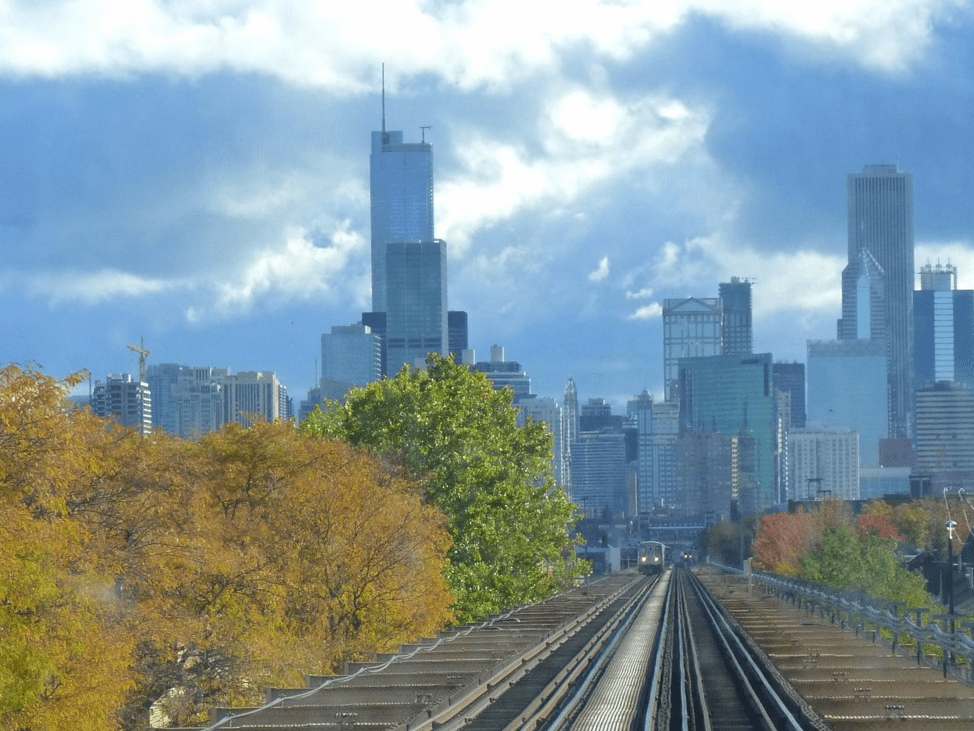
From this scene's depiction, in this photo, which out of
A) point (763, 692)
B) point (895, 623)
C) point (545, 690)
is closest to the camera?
point (763, 692)

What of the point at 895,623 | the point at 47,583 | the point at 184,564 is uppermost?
the point at 47,583

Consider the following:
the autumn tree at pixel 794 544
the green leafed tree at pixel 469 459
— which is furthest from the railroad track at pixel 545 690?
the autumn tree at pixel 794 544

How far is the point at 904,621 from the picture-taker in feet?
142

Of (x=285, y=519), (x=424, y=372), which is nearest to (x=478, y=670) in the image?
(x=285, y=519)

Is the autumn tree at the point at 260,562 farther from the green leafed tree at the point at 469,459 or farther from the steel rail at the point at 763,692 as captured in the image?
the steel rail at the point at 763,692

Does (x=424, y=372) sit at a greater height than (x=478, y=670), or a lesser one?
greater

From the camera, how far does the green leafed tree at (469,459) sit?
83.7 meters

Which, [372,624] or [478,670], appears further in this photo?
[372,624]

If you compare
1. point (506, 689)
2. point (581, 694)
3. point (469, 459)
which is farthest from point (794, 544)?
point (506, 689)

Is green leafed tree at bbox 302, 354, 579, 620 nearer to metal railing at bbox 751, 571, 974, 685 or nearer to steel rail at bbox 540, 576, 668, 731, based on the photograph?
steel rail at bbox 540, 576, 668, 731

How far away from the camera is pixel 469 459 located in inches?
3314

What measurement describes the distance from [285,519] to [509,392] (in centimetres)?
4265

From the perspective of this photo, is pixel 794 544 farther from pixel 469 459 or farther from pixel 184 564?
pixel 184 564

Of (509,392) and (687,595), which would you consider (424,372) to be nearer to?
(509,392)
